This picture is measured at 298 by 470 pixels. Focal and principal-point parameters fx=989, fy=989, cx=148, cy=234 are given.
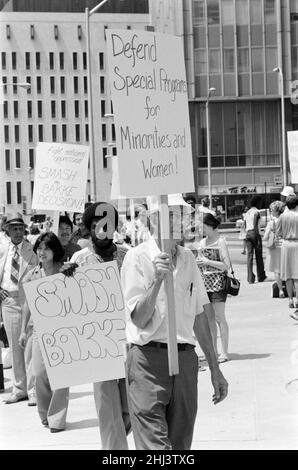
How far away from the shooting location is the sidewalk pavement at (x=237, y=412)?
7039 mm

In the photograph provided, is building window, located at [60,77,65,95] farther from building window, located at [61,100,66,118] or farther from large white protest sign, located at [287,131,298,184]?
large white protest sign, located at [287,131,298,184]

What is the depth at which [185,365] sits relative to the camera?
16.4 ft

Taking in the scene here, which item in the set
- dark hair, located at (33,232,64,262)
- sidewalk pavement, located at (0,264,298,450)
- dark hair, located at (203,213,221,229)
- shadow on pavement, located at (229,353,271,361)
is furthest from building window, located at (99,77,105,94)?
dark hair, located at (33,232,64,262)

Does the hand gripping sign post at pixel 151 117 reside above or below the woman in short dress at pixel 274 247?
above

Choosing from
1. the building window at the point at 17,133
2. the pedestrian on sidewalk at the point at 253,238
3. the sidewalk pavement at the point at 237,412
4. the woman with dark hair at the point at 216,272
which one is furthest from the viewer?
the building window at the point at 17,133

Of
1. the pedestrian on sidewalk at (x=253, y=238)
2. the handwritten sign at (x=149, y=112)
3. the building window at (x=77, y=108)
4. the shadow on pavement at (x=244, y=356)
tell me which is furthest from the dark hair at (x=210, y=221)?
the building window at (x=77, y=108)

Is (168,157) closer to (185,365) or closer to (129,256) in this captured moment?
(129,256)

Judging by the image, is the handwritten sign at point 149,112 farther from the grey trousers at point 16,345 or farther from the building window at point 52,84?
the building window at point 52,84

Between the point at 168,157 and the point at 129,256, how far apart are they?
597 millimetres

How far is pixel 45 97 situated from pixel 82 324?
405 feet

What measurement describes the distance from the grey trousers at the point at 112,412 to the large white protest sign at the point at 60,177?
18.6 ft

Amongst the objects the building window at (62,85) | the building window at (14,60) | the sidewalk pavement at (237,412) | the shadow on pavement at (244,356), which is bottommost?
the sidewalk pavement at (237,412)

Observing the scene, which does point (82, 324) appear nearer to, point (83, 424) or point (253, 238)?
point (83, 424)

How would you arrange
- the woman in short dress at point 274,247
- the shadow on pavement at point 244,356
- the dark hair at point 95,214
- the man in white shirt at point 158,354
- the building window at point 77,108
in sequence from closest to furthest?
the man in white shirt at point 158,354
the dark hair at point 95,214
the shadow on pavement at point 244,356
the woman in short dress at point 274,247
the building window at point 77,108
